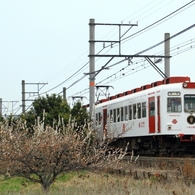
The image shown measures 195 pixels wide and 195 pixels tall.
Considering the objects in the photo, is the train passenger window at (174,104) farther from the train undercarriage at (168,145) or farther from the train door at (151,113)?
the train undercarriage at (168,145)

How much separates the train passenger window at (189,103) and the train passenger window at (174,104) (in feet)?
0.78

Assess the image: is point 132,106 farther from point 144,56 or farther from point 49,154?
point 49,154

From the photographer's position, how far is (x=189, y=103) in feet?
83.6

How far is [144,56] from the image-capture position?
29.3m

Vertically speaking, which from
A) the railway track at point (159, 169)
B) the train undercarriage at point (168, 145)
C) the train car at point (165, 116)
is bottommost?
the railway track at point (159, 169)

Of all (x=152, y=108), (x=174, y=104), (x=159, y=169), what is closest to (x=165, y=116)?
(x=174, y=104)

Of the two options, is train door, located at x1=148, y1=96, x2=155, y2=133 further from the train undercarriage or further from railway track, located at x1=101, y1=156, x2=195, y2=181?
railway track, located at x1=101, y1=156, x2=195, y2=181

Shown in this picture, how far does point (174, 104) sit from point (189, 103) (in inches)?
22.8

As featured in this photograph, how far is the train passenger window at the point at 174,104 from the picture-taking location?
25.3 meters

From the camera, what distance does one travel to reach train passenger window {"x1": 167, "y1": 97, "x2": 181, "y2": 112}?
25.3 metres

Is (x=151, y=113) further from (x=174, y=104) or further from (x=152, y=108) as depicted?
(x=174, y=104)

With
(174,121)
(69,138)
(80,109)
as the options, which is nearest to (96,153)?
(69,138)

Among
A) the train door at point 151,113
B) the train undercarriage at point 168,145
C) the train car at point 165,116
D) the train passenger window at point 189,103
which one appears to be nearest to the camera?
the train car at point 165,116

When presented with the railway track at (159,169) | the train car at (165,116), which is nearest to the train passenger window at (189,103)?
the train car at (165,116)
